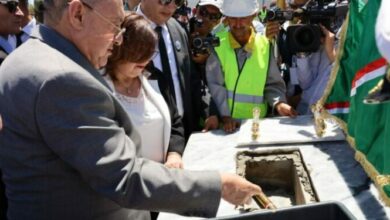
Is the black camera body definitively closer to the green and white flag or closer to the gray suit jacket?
the green and white flag

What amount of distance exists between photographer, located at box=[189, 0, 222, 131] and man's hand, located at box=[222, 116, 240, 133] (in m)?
0.08

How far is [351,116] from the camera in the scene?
1973 millimetres

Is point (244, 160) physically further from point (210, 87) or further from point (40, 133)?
point (40, 133)

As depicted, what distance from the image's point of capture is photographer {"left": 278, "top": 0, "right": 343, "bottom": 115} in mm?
2682

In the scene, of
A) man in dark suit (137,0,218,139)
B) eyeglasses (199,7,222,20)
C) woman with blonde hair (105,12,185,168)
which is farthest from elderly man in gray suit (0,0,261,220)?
eyeglasses (199,7,222,20)

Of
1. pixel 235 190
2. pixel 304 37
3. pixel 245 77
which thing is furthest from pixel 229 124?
pixel 235 190

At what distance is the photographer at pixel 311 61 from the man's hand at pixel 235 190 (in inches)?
63.4

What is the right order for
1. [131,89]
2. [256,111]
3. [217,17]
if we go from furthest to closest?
[217,17] < [256,111] < [131,89]

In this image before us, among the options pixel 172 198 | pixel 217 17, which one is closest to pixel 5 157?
pixel 172 198

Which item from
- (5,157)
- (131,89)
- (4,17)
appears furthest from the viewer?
(4,17)

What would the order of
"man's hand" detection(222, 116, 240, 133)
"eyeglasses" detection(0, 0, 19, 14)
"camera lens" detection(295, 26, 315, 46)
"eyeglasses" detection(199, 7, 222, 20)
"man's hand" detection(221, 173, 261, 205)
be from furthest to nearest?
→ "eyeglasses" detection(199, 7, 222, 20) < "eyeglasses" detection(0, 0, 19, 14) < "camera lens" detection(295, 26, 315, 46) < "man's hand" detection(222, 116, 240, 133) < "man's hand" detection(221, 173, 261, 205)

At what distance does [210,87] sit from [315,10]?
784mm

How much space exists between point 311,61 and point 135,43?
1431mm

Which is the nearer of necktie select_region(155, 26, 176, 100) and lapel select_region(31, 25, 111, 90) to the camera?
lapel select_region(31, 25, 111, 90)
